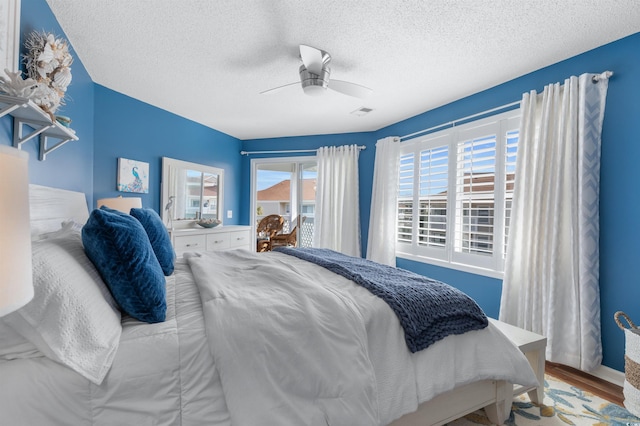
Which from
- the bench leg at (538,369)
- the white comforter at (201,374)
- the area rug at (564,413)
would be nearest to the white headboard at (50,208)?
the white comforter at (201,374)

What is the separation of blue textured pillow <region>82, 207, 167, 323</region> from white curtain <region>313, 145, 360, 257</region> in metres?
3.67

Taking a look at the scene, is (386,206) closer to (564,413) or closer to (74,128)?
(564,413)

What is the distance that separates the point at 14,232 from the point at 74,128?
2.48 metres

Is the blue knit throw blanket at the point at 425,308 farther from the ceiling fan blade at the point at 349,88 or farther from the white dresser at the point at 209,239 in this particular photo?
the white dresser at the point at 209,239

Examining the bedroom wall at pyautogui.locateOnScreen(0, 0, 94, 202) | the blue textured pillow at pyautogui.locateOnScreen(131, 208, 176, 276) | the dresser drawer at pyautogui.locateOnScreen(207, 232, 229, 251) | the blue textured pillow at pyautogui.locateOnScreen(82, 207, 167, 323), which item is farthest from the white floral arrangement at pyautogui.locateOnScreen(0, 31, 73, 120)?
the dresser drawer at pyautogui.locateOnScreen(207, 232, 229, 251)

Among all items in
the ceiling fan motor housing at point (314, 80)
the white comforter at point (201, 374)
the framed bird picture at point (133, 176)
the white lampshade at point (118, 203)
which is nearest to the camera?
the white comforter at point (201, 374)

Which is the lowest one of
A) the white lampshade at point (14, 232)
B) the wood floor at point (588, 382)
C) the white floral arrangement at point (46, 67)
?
the wood floor at point (588, 382)

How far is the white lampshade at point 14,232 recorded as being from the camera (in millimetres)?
494

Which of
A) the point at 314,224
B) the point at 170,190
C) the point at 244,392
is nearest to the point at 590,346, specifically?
the point at 244,392

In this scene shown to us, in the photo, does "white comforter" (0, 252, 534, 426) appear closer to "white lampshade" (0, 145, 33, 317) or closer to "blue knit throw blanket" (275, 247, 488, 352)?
"blue knit throw blanket" (275, 247, 488, 352)

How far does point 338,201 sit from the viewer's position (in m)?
4.85

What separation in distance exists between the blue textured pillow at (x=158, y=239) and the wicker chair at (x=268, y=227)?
3343 mm

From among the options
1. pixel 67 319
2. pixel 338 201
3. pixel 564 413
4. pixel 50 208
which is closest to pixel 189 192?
pixel 338 201

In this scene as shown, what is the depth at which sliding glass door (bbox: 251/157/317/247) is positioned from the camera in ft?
17.1
